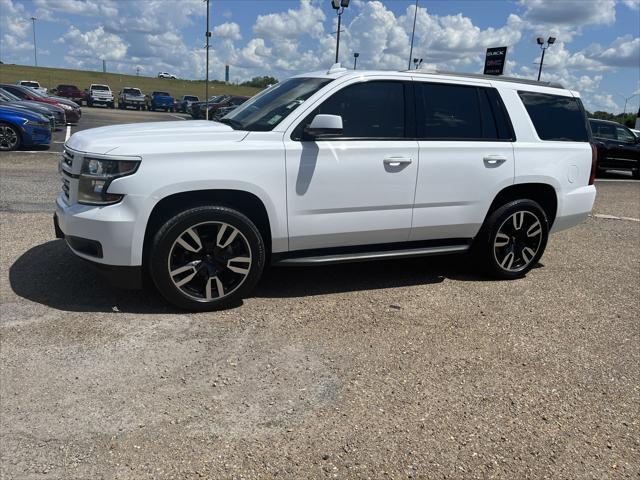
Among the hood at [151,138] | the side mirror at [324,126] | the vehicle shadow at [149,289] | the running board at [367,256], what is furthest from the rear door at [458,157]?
the hood at [151,138]

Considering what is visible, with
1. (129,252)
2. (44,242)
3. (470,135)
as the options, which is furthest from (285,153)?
(44,242)

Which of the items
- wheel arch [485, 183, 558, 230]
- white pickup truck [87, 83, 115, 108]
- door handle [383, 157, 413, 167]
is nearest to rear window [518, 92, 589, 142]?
wheel arch [485, 183, 558, 230]

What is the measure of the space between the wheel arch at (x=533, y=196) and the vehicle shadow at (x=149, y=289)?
73cm

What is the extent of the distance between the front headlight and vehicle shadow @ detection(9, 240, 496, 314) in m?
0.83

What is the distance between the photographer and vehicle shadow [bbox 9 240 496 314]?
4.20 meters

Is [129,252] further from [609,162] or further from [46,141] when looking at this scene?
[609,162]

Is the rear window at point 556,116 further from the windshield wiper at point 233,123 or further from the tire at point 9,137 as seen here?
the tire at point 9,137

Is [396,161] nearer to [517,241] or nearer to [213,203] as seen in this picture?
[213,203]

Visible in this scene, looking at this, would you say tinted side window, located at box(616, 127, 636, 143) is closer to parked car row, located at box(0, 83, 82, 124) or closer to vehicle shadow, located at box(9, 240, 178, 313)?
vehicle shadow, located at box(9, 240, 178, 313)

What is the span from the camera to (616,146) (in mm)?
15508

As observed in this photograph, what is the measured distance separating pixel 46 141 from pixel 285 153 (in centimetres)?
1133

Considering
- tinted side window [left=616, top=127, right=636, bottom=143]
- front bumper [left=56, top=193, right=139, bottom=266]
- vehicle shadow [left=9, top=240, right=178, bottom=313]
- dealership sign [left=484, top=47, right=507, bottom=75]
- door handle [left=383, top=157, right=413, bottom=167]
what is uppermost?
dealership sign [left=484, top=47, right=507, bottom=75]

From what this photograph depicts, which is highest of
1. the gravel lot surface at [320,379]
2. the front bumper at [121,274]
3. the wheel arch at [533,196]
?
the wheel arch at [533,196]

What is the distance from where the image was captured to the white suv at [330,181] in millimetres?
3816
